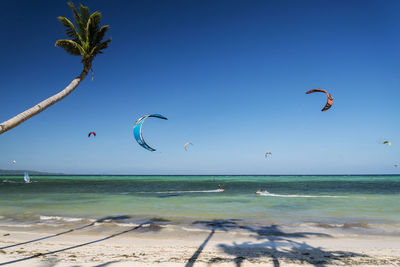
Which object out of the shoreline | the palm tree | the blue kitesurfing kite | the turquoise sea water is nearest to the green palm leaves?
the palm tree

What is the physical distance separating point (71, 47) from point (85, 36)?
0.63 meters

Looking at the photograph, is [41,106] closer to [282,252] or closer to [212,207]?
[282,252]

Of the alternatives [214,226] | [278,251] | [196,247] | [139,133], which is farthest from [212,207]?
[139,133]

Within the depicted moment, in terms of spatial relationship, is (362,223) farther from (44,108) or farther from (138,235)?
(44,108)

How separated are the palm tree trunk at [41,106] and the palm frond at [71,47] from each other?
54 centimetres

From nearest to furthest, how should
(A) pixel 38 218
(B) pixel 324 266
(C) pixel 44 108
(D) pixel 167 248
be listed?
(C) pixel 44 108, (B) pixel 324 266, (D) pixel 167 248, (A) pixel 38 218

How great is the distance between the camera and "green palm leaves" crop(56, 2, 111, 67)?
27.6 ft

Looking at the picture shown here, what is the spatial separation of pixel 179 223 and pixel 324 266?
9083mm

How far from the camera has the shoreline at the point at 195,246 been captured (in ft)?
26.3

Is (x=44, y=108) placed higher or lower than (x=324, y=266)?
higher

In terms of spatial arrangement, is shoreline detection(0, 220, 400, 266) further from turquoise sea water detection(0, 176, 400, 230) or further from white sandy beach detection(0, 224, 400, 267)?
turquoise sea water detection(0, 176, 400, 230)

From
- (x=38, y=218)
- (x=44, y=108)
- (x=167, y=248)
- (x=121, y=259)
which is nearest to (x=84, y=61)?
(x=44, y=108)

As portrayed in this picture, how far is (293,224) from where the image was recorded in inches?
586

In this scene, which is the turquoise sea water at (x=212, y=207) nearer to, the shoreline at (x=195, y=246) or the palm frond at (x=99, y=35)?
the shoreline at (x=195, y=246)
